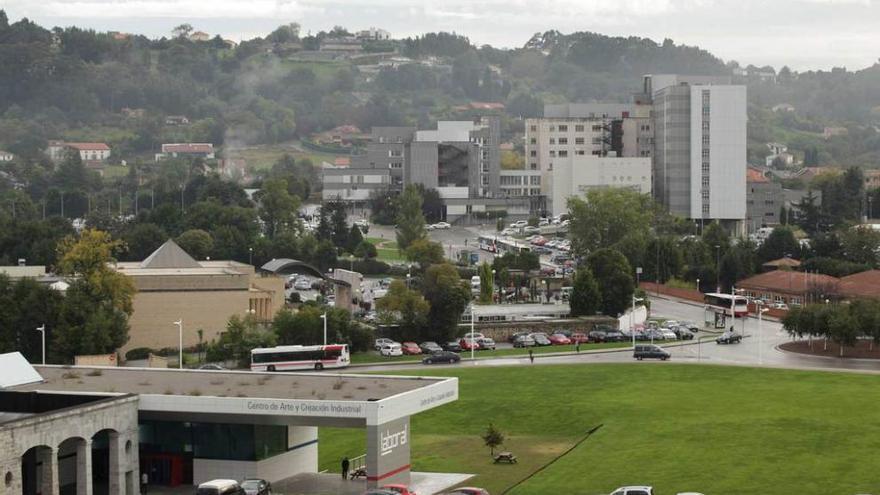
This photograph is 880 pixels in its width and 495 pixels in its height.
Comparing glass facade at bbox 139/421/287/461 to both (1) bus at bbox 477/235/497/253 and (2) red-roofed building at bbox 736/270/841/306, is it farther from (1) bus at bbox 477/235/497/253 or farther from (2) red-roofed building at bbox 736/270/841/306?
(1) bus at bbox 477/235/497/253

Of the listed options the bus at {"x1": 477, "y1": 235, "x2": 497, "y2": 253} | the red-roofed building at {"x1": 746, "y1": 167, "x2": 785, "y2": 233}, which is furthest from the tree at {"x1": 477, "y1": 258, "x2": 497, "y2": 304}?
the red-roofed building at {"x1": 746, "y1": 167, "x2": 785, "y2": 233}

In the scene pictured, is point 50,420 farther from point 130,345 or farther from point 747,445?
point 130,345

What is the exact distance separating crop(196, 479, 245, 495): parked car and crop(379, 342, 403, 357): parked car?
98.0 ft

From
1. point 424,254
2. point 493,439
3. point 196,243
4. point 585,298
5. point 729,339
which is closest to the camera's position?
point 493,439

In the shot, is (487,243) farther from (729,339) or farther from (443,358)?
(443,358)

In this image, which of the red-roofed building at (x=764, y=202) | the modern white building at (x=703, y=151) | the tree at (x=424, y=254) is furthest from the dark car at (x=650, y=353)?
the red-roofed building at (x=764, y=202)

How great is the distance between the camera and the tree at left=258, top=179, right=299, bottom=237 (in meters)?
129

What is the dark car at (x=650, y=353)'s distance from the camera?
68188 millimetres

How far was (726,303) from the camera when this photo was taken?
3410 inches

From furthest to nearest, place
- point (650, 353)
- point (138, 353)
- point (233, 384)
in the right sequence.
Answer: point (138, 353), point (650, 353), point (233, 384)

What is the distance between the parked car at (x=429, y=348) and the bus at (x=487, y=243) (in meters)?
47.0

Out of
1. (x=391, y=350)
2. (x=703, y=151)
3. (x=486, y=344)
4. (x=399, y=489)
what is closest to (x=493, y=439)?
(x=399, y=489)

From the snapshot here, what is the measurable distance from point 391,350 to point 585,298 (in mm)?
13330

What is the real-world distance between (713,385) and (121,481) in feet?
78.2
